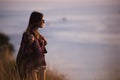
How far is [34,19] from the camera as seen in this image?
4066 mm

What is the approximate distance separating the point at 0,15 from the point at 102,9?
94 cm

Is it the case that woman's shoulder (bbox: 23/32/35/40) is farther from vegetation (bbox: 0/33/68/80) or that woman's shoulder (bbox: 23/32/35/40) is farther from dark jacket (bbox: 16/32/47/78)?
vegetation (bbox: 0/33/68/80)

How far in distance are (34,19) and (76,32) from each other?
463mm

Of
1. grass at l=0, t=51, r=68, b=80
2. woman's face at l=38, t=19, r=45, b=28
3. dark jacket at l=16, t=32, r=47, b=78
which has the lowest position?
grass at l=0, t=51, r=68, b=80

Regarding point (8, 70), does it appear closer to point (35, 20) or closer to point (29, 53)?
point (29, 53)

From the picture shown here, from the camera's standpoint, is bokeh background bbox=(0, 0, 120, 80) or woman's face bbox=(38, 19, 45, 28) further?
bokeh background bbox=(0, 0, 120, 80)

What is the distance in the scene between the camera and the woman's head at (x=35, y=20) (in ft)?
13.3

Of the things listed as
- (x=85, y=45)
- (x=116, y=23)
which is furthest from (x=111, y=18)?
(x=85, y=45)

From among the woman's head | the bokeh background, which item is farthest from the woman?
the bokeh background

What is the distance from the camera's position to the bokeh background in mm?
4203

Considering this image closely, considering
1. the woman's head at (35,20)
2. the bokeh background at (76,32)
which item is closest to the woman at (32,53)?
the woman's head at (35,20)

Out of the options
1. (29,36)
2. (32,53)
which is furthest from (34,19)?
(32,53)

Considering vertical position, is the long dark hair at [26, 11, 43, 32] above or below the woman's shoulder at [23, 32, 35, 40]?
above

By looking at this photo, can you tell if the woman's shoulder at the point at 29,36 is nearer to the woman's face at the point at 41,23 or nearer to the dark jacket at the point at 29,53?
the dark jacket at the point at 29,53
